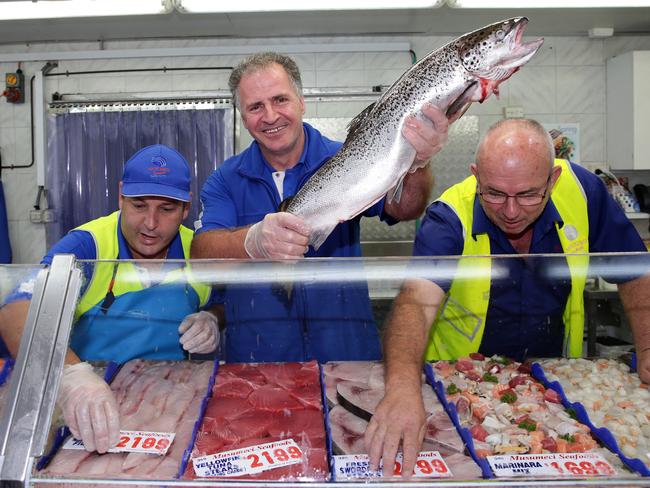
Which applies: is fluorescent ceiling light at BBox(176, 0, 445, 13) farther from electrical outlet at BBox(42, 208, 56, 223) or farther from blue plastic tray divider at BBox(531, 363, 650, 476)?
blue plastic tray divider at BBox(531, 363, 650, 476)

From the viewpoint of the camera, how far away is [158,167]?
2465 mm

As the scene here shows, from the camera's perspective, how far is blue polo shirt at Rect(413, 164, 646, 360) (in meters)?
1.71

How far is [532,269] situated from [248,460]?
0.93 meters

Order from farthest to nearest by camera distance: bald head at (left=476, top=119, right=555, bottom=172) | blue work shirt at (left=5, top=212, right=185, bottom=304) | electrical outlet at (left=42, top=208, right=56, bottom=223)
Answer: electrical outlet at (left=42, top=208, right=56, bottom=223) < blue work shirt at (left=5, top=212, right=185, bottom=304) < bald head at (left=476, top=119, right=555, bottom=172)

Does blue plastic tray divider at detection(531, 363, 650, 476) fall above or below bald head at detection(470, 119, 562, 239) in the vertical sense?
below

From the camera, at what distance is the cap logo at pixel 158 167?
245 cm

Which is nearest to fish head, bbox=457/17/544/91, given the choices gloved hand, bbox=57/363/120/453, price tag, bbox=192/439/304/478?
price tag, bbox=192/439/304/478

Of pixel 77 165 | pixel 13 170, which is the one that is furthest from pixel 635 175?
pixel 13 170

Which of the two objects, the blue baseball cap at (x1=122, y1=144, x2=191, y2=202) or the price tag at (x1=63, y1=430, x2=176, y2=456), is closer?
the price tag at (x1=63, y1=430, x2=176, y2=456)

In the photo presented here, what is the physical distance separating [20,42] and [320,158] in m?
4.40

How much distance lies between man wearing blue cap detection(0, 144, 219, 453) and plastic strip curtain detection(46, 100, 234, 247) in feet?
8.27

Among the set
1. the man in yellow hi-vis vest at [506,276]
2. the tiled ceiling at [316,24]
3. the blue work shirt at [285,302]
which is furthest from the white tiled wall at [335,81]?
the man in yellow hi-vis vest at [506,276]

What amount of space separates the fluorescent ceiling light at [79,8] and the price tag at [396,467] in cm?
348

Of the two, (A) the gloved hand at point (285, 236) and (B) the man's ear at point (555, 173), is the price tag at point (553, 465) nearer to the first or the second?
(A) the gloved hand at point (285, 236)
